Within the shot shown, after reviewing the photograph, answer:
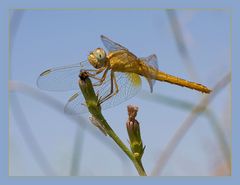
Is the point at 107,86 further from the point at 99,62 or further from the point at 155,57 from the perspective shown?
the point at 155,57

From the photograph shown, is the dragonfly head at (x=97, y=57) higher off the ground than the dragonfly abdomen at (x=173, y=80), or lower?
higher

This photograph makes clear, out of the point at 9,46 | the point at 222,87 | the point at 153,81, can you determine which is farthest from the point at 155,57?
the point at 9,46

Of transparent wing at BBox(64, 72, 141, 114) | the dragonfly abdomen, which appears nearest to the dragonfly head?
transparent wing at BBox(64, 72, 141, 114)

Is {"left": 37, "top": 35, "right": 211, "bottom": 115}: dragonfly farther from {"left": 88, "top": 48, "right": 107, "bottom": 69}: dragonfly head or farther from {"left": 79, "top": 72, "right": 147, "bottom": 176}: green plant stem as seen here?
{"left": 79, "top": 72, "right": 147, "bottom": 176}: green plant stem

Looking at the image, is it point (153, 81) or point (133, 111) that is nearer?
point (133, 111)

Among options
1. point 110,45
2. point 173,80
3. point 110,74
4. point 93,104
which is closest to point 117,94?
point 110,74

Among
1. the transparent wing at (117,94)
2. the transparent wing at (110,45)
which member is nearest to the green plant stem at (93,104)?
the transparent wing at (117,94)

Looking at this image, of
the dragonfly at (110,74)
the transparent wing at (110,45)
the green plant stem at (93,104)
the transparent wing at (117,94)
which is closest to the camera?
the green plant stem at (93,104)

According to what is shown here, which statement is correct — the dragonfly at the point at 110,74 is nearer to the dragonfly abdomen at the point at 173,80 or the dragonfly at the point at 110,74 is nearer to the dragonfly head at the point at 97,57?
the dragonfly head at the point at 97,57
